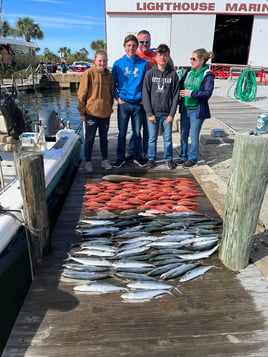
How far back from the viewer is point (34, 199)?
303cm

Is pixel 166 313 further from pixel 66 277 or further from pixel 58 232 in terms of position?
pixel 58 232

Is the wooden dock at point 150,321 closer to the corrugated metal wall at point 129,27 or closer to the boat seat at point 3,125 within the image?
the boat seat at point 3,125

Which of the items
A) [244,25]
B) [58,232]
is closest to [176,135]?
[58,232]

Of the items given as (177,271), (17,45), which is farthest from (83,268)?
(17,45)

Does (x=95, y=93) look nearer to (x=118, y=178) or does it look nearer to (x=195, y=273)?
(x=118, y=178)

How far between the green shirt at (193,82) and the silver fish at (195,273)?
320 cm

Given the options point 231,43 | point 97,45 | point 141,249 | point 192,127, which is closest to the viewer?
point 141,249

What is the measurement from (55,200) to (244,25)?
1394 inches

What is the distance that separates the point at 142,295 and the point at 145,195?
2.04 metres

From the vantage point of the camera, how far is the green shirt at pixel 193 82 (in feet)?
16.6

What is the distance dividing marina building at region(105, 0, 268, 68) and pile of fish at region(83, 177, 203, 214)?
23.2m

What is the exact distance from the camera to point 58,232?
3.79 m

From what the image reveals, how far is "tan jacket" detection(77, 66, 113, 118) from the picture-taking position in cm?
482

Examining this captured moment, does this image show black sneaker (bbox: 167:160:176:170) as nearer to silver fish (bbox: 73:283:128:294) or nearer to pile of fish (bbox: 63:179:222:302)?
pile of fish (bbox: 63:179:222:302)
